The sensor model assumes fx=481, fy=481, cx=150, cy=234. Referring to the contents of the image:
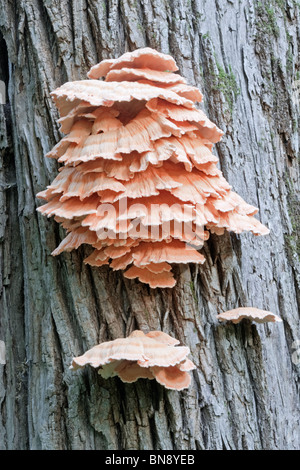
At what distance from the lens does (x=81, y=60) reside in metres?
3.14

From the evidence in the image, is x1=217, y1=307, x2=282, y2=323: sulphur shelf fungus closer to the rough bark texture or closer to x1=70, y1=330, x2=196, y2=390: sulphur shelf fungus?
the rough bark texture

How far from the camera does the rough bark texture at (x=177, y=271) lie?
2748mm

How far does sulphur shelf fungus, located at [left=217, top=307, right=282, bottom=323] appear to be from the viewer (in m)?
2.70

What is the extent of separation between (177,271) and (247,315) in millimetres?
493

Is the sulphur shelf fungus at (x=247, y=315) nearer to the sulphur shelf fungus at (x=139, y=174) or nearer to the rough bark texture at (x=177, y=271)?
the rough bark texture at (x=177, y=271)

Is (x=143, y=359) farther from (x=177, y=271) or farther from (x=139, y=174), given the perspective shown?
(x=139, y=174)

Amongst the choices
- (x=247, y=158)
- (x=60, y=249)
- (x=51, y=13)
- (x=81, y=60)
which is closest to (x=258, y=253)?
(x=247, y=158)

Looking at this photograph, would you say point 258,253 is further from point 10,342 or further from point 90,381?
point 10,342

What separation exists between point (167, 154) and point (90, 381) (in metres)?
1.34

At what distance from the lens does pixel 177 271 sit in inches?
115

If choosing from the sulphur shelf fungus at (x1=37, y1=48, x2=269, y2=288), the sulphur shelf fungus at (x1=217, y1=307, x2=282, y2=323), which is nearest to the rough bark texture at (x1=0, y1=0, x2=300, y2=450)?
the sulphur shelf fungus at (x1=217, y1=307, x2=282, y2=323)

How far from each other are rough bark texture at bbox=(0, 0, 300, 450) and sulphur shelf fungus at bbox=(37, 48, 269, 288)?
→ 0.31 metres

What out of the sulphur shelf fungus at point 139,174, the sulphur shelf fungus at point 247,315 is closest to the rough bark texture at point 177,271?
the sulphur shelf fungus at point 247,315

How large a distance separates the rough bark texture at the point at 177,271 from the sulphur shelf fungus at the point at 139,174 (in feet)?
1.02
